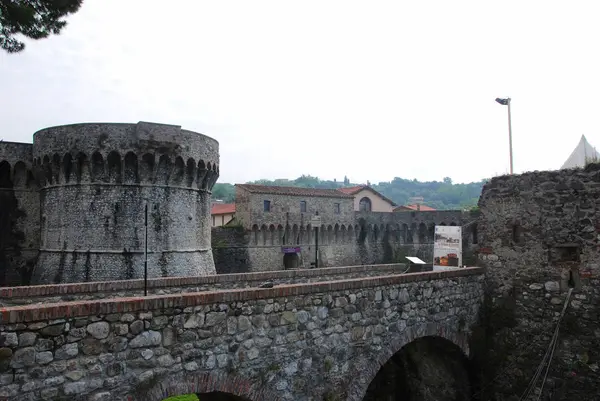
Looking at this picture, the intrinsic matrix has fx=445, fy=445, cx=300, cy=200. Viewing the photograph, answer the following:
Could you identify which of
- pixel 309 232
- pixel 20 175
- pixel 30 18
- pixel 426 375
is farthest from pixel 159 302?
pixel 309 232

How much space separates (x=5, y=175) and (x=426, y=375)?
18.5 meters

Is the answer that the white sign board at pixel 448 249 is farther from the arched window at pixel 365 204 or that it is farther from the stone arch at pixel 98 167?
the arched window at pixel 365 204

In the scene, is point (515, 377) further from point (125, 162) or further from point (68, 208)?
point (68, 208)

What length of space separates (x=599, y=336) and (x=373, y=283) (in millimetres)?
4473

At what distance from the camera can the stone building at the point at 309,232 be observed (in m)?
31.9

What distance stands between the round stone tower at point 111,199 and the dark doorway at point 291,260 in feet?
57.4

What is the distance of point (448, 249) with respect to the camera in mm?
11109

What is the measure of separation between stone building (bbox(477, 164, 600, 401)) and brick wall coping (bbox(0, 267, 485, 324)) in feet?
10.4

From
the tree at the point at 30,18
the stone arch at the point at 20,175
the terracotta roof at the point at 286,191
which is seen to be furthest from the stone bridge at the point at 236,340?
the terracotta roof at the point at 286,191

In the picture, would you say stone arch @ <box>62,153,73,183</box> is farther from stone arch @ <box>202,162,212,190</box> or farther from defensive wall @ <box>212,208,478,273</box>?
defensive wall @ <box>212,208,478,273</box>

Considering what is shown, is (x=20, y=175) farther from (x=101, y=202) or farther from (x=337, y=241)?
(x=337, y=241)

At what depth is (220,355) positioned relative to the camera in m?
5.85

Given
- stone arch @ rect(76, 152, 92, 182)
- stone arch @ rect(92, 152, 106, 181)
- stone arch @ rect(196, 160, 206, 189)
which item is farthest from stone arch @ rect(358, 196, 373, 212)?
stone arch @ rect(76, 152, 92, 182)

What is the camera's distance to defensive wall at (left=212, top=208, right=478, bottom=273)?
103 feet
